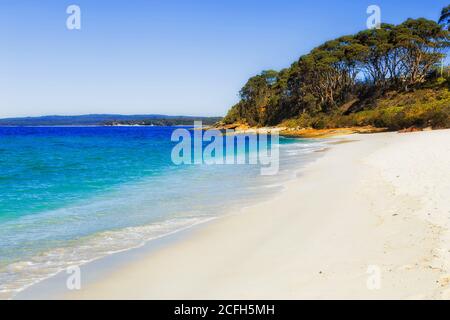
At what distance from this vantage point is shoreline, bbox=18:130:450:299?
4.90 metres

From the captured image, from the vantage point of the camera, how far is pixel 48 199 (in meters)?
13.1

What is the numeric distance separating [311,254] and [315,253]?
7 cm

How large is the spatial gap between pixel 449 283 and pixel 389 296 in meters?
0.71

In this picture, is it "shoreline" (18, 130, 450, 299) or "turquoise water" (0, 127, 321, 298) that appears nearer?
"shoreline" (18, 130, 450, 299)

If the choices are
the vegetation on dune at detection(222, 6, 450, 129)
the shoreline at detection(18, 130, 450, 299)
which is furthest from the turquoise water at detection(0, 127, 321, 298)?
the vegetation on dune at detection(222, 6, 450, 129)

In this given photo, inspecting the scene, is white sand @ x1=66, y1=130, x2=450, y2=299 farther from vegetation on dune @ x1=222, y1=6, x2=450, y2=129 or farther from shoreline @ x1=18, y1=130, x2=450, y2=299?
vegetation on dune @ x1=222, y1=6, x2=450, y2=129

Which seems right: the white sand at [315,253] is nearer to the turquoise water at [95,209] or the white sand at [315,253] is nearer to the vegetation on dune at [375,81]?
the turquoise water at [95,209]

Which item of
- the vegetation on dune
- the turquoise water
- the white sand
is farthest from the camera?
the vegetation on dune

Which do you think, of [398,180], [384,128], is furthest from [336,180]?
[384,128]

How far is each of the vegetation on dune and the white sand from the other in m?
27.8

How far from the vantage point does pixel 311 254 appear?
617 centimetres

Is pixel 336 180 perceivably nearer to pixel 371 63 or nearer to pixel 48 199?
pixel 48 199

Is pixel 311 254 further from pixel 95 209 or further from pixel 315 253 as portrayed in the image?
pixel 95 209

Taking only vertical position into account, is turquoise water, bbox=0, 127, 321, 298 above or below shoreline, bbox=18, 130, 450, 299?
below
